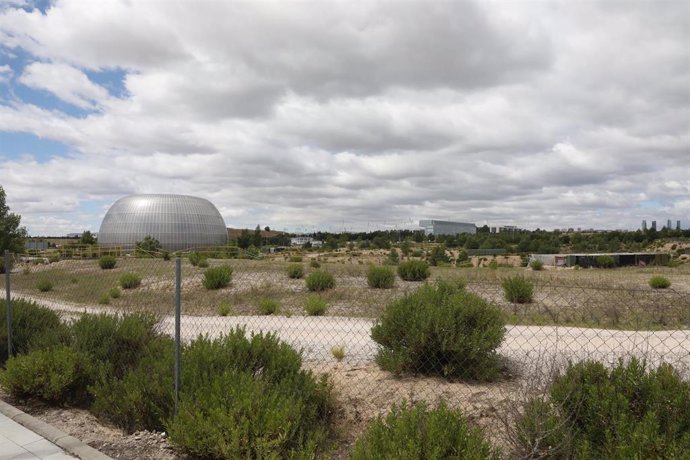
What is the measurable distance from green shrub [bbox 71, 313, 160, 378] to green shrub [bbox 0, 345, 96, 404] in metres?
0.23

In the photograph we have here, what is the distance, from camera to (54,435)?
4957mm

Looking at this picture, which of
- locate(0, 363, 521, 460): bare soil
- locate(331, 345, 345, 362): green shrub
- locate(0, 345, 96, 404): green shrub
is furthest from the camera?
locate(331, 345, 345, 362): green shrub

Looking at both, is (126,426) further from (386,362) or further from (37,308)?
(37,308)

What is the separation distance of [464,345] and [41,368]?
4.74 metres

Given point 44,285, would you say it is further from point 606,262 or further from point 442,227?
point 442,227

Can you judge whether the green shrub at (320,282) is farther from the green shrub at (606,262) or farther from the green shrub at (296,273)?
the green shrub at (606,262)

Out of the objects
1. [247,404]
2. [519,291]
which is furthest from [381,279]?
[247,404]

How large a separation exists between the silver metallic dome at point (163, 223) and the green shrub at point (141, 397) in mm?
106966

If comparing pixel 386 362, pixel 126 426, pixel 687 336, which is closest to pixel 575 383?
pixel 386 362

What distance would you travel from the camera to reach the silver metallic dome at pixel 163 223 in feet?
364

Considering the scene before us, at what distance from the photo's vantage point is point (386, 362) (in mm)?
6309

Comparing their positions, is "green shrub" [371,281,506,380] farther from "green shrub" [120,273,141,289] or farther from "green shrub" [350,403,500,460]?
"green shrub" [120,273,141,289]

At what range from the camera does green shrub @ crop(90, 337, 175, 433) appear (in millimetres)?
5059

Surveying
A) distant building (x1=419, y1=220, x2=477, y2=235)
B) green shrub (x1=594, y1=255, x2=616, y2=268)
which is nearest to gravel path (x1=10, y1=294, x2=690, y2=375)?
green shrub (x1=594, y1=255, x2=616, y2=268)
